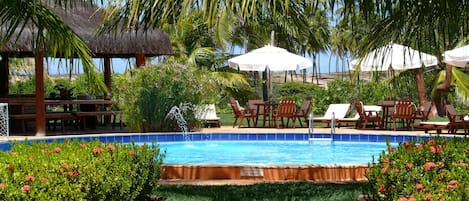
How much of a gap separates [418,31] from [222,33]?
47.8 feet

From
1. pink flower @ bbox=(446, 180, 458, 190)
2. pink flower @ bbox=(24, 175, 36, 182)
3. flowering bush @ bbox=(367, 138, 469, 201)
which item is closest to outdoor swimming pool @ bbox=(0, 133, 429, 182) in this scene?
flowering bush @ bbox=(367, 138, 469, 201)

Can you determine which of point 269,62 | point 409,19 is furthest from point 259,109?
point 409,19

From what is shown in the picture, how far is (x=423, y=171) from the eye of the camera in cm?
378

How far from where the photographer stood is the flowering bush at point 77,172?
3.42 m

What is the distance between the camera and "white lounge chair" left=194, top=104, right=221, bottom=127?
13.2 metres

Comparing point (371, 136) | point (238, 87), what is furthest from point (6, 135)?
point (238, 87)

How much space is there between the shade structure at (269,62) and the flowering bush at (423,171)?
10.1 m

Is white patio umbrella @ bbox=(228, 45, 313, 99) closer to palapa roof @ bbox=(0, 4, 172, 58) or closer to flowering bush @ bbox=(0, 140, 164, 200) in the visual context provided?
palapa roof @ bbox=(0, 4, 172, 58)

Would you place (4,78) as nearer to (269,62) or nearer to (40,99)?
(40,99)

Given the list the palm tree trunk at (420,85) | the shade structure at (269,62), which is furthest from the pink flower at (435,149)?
the palm tree trunk at (420,85)

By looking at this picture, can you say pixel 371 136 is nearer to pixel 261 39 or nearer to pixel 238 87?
pixel 238 87

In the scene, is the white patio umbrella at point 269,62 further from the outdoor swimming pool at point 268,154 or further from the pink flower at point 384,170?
the pink flower at point 384,170

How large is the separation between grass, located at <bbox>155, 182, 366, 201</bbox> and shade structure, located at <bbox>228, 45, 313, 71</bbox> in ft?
27.5

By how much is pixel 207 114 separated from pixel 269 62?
5.77ft
